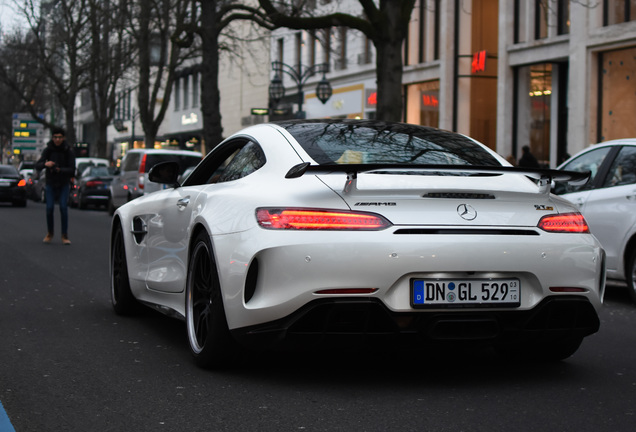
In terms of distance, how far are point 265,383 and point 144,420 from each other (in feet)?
3.04

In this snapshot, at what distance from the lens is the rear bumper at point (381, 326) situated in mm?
4906

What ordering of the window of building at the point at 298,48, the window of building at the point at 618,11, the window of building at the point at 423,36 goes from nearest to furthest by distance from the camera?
the window of building at the point at 618,11, the window of building at the point at 423,36, the window of building at the point at 298,48

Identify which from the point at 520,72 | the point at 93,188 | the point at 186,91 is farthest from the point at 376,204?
the point at 186,91

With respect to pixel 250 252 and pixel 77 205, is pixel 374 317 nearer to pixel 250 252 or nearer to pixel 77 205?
pixel 250 252

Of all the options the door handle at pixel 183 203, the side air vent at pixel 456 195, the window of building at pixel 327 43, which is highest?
the window of building at pixel 327 43

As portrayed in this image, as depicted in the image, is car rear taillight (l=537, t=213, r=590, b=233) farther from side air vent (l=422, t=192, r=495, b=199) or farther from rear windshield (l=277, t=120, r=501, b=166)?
rear windshield (l=277, t=120, r=501, b=166)

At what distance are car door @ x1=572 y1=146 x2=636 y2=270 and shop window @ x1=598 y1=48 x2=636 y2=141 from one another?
1623cm

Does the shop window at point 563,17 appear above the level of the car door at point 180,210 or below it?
above

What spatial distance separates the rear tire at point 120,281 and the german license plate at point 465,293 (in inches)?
128

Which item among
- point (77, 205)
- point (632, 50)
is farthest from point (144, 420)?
point (77, 205)

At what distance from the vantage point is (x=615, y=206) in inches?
395

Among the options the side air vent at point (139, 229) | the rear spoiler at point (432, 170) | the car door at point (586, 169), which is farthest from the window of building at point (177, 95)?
the rear spoiler at point (432, 170)

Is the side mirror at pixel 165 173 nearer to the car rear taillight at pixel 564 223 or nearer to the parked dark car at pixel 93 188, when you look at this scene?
the car rear taillight at pixel 564 223

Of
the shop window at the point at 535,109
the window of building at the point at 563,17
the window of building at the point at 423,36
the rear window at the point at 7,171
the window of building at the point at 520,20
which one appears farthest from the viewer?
the window of building at the point at 423,36
